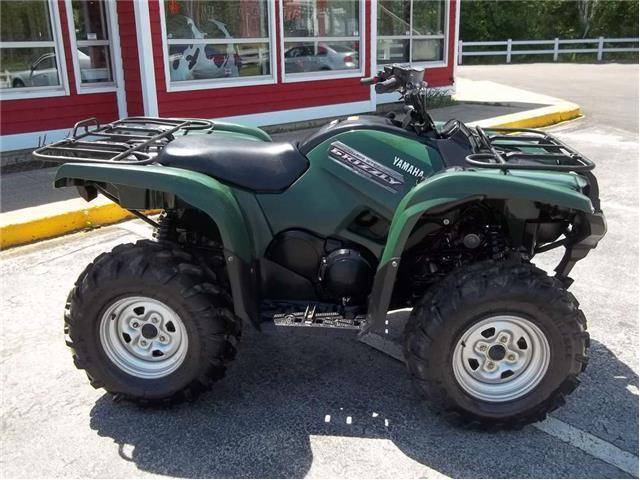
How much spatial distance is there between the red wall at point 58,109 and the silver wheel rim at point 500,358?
711 centimetres

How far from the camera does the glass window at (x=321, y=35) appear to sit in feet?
34.3

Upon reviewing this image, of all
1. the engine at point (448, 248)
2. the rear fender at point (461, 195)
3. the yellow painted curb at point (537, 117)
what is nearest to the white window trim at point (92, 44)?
the yellow painted curb at point (537, 117)

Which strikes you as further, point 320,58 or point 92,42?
point 320,58

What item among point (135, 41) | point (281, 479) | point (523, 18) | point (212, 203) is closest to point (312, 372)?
point (281, 479)

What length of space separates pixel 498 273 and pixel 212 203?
1353 mm

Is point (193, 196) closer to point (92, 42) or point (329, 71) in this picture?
point (92, 42)

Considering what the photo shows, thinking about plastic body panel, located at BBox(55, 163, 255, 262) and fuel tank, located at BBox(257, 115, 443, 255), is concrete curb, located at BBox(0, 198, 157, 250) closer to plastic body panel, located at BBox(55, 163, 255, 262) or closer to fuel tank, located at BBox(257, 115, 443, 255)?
plastic body panel, located at BBox(55, 163, 255, 262)

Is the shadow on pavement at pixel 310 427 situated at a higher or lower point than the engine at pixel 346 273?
lower

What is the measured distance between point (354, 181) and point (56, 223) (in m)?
Answer: 3.77

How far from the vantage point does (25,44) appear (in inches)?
321

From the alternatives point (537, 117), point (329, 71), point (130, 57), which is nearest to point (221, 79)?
point (130, 57)

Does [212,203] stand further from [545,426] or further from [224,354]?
[545,426]

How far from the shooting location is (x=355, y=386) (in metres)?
3.35

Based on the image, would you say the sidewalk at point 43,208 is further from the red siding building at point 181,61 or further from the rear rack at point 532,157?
the rear rack at point 532,157
